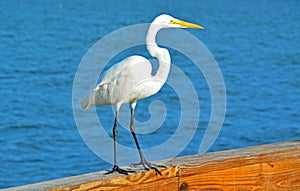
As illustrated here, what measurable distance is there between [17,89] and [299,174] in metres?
11.1

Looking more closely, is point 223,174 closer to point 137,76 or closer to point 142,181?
point 142,181

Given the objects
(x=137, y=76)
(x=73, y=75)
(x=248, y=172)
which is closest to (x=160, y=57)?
(x=137, y=76)

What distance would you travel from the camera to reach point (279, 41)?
21031mm

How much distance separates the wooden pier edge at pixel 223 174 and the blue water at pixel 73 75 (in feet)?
20.0

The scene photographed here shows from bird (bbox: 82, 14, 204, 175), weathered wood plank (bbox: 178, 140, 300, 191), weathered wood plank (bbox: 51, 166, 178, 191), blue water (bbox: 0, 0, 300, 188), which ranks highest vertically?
blue water (bbox: 0, 0, 300, 188)

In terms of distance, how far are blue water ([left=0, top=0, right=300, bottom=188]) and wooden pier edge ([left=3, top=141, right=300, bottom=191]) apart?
610 centimetres

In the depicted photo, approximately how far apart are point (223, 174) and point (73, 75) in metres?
12.2

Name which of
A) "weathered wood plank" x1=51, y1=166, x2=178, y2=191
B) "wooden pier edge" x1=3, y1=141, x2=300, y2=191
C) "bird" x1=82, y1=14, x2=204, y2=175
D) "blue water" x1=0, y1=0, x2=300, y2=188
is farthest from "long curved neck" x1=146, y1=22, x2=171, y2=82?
"blue water" x1=0, y1=0, x2=300, y2=188

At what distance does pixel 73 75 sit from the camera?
1454 cm

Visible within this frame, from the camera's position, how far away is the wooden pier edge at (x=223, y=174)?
2.41 m

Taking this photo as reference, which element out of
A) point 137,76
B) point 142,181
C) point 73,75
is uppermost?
point 73,75

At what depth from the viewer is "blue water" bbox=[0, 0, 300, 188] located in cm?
962

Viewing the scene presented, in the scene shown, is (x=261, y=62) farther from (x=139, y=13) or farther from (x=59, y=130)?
(x=139, y=13)

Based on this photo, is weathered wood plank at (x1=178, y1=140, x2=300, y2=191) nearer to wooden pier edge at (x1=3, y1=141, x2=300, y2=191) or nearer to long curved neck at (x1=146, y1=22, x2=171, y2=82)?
wooden pier edge at (x1=3, y1=141, x2=300, y2=191)
